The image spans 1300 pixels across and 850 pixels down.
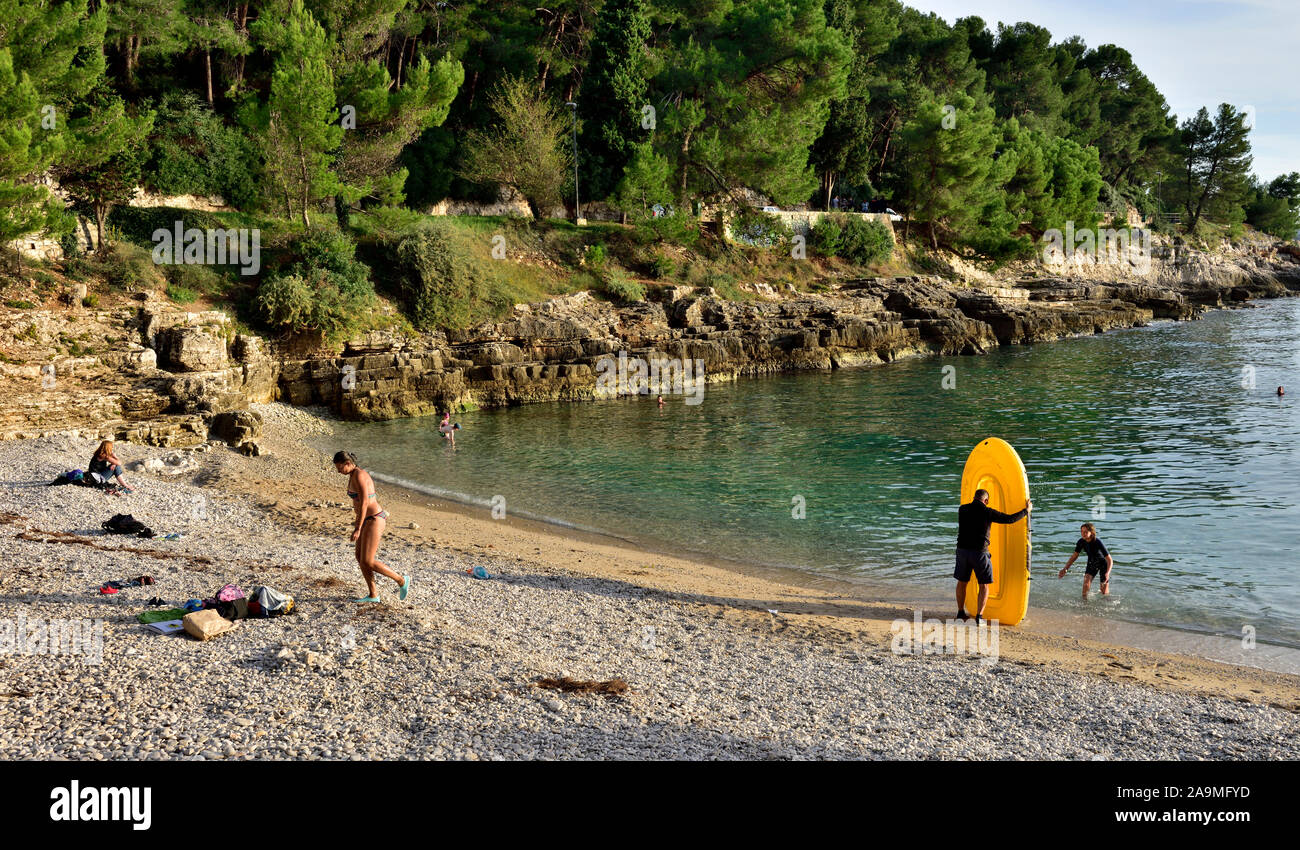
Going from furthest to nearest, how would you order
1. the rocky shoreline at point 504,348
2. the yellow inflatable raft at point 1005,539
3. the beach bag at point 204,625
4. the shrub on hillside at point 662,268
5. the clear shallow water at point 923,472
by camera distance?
the shrub on hillside at point 662,268
the rocky shoreline at point 504,348
the clear shallow water at point 923,472
the yellow inflatable raft at point 1005,539
the beach bag at point 204,625

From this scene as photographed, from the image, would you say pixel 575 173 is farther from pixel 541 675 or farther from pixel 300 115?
pixel 541 675

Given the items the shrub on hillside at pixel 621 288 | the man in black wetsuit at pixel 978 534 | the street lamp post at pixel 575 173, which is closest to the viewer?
the man in black wetsuit at pixel 978 534

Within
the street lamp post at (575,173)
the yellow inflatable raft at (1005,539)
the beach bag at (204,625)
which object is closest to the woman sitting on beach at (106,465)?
the beach bag at (204,625)

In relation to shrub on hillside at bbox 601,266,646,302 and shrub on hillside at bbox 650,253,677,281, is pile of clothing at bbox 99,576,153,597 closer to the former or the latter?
shrub on hillside at bbox 601,266,646,302

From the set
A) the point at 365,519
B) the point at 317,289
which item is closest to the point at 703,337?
the point at 317,289

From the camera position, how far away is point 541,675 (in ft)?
27.1

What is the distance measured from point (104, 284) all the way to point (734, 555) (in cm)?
2614

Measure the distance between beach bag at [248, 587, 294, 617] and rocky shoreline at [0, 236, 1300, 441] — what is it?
47.5 feet

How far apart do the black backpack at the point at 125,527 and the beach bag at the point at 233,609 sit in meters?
5.21

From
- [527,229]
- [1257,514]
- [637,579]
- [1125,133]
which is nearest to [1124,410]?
[1257,514]

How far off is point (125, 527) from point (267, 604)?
5.59m

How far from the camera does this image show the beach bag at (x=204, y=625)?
848cm

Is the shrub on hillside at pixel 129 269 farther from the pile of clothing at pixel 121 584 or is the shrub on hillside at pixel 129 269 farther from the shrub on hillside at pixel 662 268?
the shrub on hillside at pixel 662 268

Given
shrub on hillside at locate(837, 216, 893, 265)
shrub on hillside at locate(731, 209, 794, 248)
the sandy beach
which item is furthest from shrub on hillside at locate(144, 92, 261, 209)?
shrub on hillside at locate(837, 216, 893, 265)
